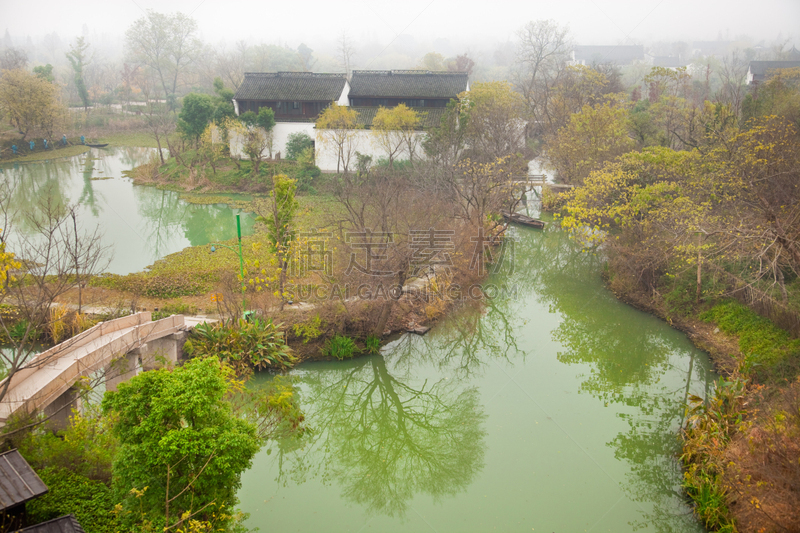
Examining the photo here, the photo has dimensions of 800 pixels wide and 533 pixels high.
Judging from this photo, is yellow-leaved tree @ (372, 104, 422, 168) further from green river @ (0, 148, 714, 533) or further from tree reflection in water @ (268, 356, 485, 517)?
tree reflection in water @ (268, 356, 485, 517)

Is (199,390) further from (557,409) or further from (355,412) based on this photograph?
(557,409)

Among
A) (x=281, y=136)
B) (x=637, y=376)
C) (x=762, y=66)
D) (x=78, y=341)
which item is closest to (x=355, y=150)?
(x=281, y=136)

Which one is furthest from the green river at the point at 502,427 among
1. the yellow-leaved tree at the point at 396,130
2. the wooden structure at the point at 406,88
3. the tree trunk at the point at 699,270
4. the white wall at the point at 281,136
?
the wooden structure at the point at 406,88

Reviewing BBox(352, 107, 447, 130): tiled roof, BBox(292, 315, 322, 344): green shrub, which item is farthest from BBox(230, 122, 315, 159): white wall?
BBox(292, 315, 322, 344): green shrub

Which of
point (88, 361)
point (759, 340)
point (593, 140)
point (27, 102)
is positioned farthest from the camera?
point (27, 102)

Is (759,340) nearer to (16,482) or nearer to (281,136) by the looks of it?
(16,482)
